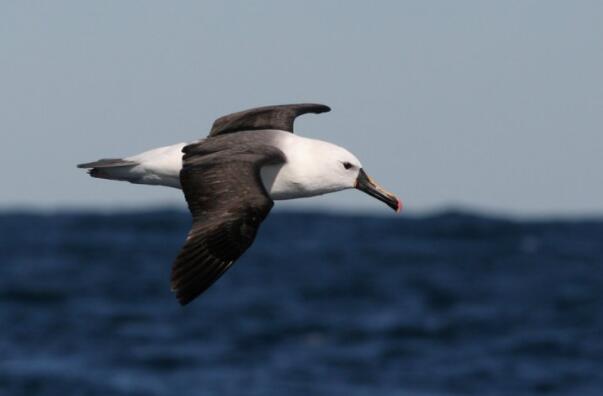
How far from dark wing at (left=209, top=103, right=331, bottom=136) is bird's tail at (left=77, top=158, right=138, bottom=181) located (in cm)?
125

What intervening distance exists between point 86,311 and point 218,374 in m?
18.2

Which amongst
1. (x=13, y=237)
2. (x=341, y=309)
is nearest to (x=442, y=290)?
(x=341, y=309)

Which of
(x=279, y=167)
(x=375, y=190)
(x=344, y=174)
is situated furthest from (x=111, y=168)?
(x=375, y=190)

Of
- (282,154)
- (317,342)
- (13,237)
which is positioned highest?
(13,237)

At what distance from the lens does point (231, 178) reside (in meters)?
12.1

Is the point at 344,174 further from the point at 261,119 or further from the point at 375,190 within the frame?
the point at 261,119

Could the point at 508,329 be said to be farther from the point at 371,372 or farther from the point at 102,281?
the point at 102,281

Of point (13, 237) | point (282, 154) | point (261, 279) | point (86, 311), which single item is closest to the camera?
point (282, 154)

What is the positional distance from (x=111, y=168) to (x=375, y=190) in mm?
2453

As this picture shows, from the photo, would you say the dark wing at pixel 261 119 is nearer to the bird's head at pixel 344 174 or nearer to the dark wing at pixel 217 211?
the bird's head at pixel 344 174

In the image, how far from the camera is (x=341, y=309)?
7219 centimetres

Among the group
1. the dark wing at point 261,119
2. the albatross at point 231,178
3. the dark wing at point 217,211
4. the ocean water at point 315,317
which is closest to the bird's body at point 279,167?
the albatross at point 231,178

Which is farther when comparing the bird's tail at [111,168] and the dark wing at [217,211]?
the bird's tail at [111,168]

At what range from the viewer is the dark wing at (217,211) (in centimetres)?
1138
